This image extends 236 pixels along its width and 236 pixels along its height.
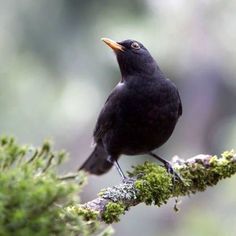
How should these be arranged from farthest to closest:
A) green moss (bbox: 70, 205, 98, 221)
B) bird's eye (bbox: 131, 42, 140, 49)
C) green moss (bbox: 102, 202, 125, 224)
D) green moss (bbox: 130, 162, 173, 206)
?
1. bird's eye (bbox: 131, 42, 140, 49)
2. green moss (bbox: 130, 162, 173, 206)
3. green moss (bbox: 102, 202, 125, 224)
4. green moss (bbox: 70, 205, 98, 221)

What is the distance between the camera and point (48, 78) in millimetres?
12617

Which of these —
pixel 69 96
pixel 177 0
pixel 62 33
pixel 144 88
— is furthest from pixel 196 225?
pixel 177 0

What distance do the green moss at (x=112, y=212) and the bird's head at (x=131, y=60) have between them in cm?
266

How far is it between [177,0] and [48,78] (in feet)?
11.1

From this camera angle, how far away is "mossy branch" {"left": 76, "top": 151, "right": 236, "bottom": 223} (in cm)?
345

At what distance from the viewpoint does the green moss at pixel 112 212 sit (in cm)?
335

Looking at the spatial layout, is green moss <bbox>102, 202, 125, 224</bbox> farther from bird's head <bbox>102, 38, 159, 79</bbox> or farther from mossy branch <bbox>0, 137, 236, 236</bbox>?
bird's head <bbox>102, 38, 159, 79</bbox>

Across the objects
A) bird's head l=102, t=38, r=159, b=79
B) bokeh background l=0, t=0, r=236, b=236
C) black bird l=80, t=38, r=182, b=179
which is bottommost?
black bird l=80, t=38, r=182, b=179

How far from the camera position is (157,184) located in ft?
13.8

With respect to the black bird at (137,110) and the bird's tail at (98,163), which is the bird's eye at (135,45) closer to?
the black bird at (137,110)

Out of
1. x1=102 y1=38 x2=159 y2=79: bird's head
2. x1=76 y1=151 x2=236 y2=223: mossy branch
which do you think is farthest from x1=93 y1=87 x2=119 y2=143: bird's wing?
x1=76 y1=151 x2=236 y2=223: mossy branch

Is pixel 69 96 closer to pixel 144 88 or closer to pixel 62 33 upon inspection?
pixel 62 33

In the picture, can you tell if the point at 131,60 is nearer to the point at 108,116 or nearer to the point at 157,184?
the point at 108,116

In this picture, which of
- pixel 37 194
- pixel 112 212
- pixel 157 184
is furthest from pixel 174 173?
pixel 37 194
